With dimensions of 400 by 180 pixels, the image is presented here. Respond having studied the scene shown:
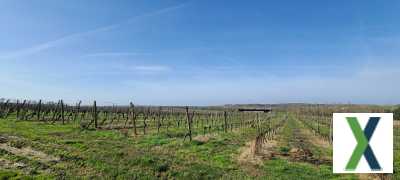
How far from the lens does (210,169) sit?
12727mm

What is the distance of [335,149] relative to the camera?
4266 millimetres

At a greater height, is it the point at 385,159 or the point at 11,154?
the point at 385,159

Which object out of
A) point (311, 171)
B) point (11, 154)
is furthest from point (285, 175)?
point (11, 154)

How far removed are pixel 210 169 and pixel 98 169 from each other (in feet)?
12.8

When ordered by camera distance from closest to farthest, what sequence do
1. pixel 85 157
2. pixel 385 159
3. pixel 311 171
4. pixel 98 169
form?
1. pixel 385 159
2. pixel 98 169
3. pixel 311 171
4. pixel 85 157

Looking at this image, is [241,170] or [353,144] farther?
[241,170]

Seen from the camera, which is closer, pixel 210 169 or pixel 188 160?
pixel 210 169

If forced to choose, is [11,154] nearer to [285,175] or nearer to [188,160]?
[188,160]

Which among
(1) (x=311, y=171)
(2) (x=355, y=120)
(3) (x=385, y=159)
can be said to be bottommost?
(1) (x=311, y=171)

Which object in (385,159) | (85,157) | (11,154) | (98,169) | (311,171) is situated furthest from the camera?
(11,154)

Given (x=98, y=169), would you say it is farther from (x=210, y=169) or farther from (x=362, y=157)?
(x=362, y=157)

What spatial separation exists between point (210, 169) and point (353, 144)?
8.97 m

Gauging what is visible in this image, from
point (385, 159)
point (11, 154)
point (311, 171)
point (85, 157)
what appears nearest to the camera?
point (385, 159)

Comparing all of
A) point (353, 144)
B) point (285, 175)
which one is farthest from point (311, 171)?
point (353, 144)
